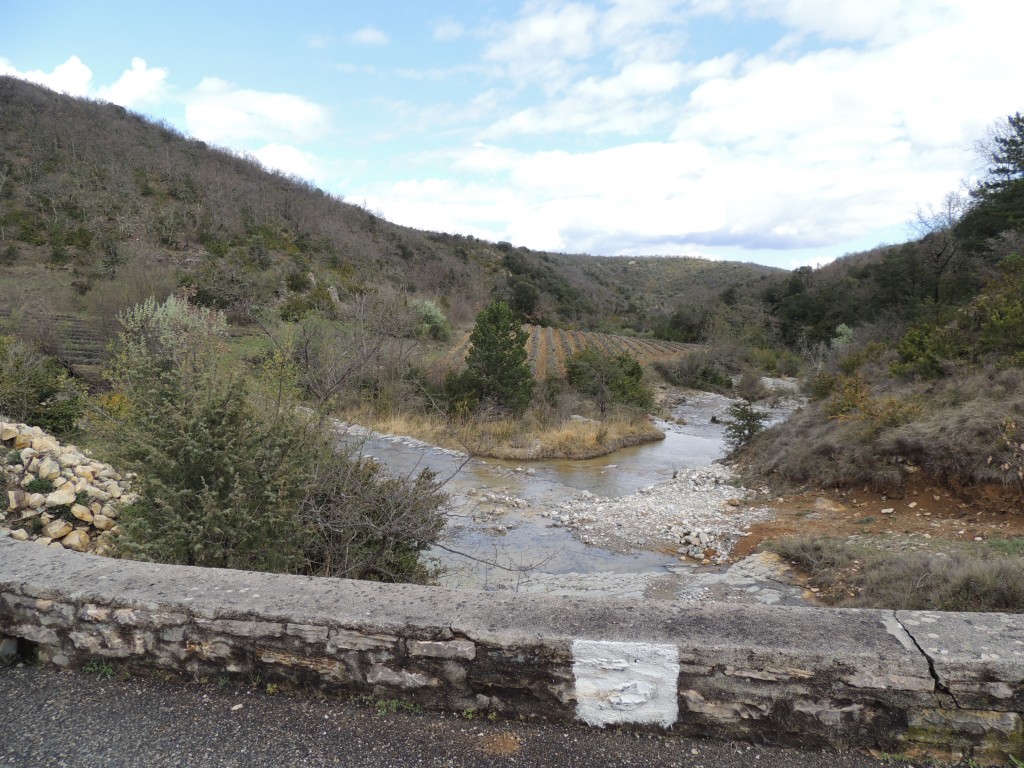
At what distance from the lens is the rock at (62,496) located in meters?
4.78

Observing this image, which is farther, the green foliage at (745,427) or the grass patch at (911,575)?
the green foliage at (745,427)

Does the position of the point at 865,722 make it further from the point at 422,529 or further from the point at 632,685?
the point at 422,529

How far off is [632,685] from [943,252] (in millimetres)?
33246

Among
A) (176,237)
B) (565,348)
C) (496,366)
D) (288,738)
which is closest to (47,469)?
(288,738)

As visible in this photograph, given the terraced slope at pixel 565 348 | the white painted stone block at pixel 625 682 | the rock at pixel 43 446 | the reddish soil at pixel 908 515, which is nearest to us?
the white painted stone block at pixel 625 682

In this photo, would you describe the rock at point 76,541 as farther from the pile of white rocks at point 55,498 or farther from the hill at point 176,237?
the hill at point 176,237

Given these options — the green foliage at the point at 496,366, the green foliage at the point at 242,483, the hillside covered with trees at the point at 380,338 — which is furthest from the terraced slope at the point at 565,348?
the green foliage at the point at 242,483

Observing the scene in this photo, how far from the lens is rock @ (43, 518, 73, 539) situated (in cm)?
454

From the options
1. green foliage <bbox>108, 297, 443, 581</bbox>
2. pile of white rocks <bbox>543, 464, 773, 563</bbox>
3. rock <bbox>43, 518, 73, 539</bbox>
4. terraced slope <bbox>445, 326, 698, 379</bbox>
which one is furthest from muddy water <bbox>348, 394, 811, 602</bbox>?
terraced slope <bbox>445, 326, 698, 379</bbox>

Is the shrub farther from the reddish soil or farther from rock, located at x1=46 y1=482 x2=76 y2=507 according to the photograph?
rock, located at x1=46 y1=482 x2=76 y2=507

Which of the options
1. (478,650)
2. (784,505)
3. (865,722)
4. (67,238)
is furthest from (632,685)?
(67,238)

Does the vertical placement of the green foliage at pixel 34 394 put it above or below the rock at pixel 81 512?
above

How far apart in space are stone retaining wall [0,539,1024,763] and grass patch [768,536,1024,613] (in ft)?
9.76

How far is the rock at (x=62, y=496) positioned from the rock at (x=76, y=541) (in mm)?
307
